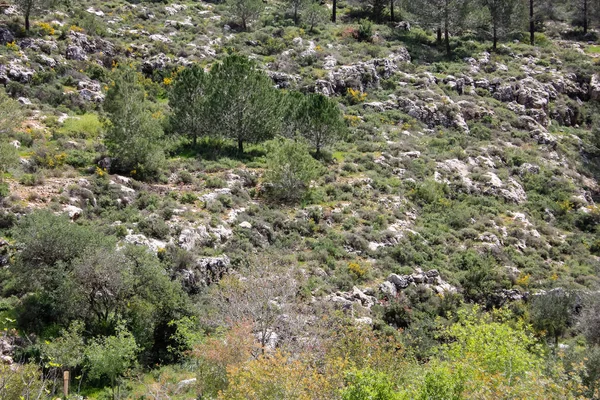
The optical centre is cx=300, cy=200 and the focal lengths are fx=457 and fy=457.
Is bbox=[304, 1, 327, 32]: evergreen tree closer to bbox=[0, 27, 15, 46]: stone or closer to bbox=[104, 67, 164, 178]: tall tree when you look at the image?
bbox=[0, 27, 15, 46]: stone

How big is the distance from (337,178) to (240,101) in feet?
33.6

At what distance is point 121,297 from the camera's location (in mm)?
20906

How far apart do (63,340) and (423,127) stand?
38827mm

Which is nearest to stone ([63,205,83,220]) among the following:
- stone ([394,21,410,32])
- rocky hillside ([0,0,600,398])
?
rocky hillside ([0,0,600,398])

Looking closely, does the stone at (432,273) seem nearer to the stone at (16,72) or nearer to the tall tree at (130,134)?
the tall tree at (130,134)

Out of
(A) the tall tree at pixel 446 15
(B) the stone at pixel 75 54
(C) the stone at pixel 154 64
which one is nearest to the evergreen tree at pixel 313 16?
(A) the tall tree at pixel 446 15

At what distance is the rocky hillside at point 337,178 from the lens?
24594mm

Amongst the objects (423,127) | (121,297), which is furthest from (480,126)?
(121,297)

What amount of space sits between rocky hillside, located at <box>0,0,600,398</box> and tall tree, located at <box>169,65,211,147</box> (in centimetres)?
143

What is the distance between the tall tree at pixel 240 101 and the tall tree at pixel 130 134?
7.07 m

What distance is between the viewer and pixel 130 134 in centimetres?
3089

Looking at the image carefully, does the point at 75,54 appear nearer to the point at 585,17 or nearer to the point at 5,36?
the point at 5,36

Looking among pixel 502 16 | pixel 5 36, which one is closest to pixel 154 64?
pixel 5 36

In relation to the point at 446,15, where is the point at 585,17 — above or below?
above
